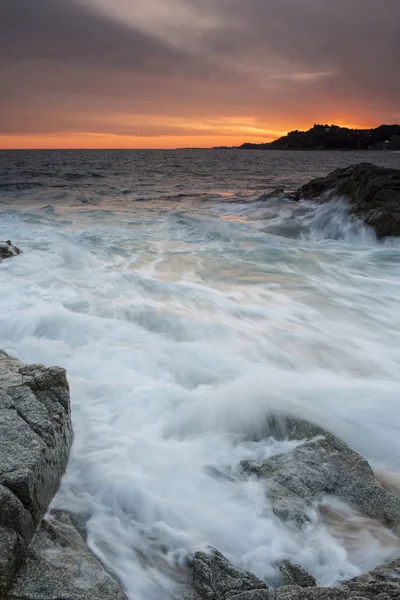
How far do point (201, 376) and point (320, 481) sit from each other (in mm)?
1922

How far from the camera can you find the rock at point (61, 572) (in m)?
1.89

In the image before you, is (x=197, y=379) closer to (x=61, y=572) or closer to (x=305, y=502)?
(x=305, y=502)

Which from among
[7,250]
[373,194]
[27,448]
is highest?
[373,194]

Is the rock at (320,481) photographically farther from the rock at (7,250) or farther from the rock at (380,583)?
the rock at (7,250)

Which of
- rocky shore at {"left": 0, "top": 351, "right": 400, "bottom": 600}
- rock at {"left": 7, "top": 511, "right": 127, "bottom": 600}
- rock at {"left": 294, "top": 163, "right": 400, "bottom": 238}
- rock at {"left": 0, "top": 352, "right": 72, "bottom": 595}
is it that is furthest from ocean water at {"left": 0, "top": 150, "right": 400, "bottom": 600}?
rock at {"left": 294, "top": 163, "right": 400, "bottom": 238}

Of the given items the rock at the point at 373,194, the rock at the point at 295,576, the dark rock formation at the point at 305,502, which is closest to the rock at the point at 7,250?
the dark rock formation at the point at 305,502

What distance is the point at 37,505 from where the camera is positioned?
2332mm

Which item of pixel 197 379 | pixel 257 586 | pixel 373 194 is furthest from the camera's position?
pixel 373 194

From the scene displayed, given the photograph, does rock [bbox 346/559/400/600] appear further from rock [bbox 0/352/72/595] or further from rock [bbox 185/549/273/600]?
rock [bbox 0/352/72/595]

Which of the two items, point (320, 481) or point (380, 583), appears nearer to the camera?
point (380, 583)

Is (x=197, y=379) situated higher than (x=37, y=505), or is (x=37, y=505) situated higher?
(x=37, y=505)

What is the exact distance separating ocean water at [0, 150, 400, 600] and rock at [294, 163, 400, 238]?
3.04 feet

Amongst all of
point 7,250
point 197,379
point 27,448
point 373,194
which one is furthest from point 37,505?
point 373,194

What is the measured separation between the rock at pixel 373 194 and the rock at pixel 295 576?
1167 cm
